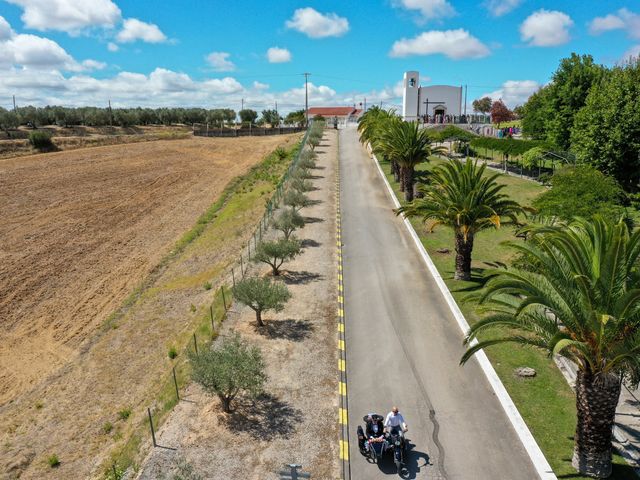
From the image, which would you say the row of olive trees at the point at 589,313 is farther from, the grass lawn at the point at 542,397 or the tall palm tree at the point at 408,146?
the tall palm tree at the point at 408,146

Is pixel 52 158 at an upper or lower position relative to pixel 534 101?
lower

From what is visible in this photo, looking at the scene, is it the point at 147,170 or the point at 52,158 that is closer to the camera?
the point at 147,170

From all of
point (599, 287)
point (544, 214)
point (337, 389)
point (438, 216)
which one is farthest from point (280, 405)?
point (544, 214)

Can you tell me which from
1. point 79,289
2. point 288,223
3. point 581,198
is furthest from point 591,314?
point 79,289

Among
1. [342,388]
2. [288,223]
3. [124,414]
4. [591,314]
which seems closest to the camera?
[591,314]

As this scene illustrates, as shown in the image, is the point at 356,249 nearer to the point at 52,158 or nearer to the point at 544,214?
the point at 544,214

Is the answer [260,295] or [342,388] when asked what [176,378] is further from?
[342,388]

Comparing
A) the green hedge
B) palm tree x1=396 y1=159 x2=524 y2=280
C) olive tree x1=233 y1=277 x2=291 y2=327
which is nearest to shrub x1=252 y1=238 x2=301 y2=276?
olive tree x1=233 y1=277 x2=291 y2=327
